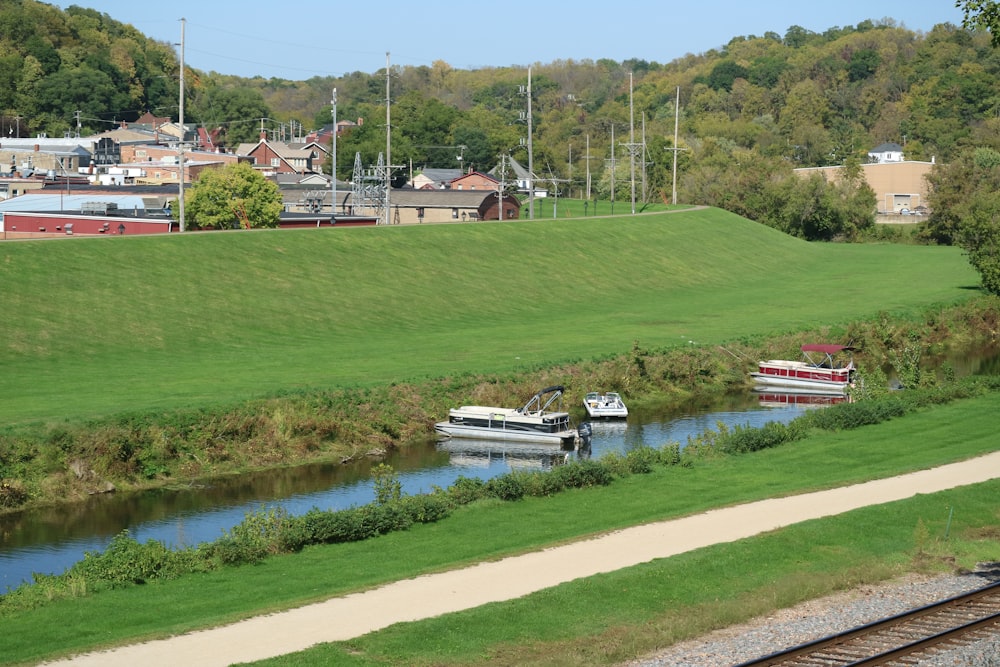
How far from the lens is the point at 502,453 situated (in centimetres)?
4728

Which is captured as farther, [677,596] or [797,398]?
[797,398]

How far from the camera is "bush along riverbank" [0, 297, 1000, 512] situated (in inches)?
1580

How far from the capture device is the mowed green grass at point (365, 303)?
175 ft

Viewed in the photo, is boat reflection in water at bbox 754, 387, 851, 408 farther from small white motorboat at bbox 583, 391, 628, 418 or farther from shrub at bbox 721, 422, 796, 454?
shrub at bbox 721, 422, 796, 454

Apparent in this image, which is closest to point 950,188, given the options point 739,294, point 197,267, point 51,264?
point 739,294

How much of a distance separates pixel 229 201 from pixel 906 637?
74.8 metres

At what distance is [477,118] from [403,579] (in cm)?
17484

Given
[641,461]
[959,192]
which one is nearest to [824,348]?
[641,461]

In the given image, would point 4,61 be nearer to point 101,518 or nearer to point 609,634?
point 101,518

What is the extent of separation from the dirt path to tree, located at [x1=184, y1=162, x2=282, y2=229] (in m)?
63.1

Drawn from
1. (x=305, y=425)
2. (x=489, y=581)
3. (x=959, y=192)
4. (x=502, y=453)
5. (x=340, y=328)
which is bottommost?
(x=502, y=453)

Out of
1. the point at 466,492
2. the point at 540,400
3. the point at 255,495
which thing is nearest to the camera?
the point at 466,492

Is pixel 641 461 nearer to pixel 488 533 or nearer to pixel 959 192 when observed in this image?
pixel 488 533

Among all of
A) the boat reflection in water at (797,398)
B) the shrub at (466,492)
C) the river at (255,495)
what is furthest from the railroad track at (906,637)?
the boat reflection in water at (797,398)
